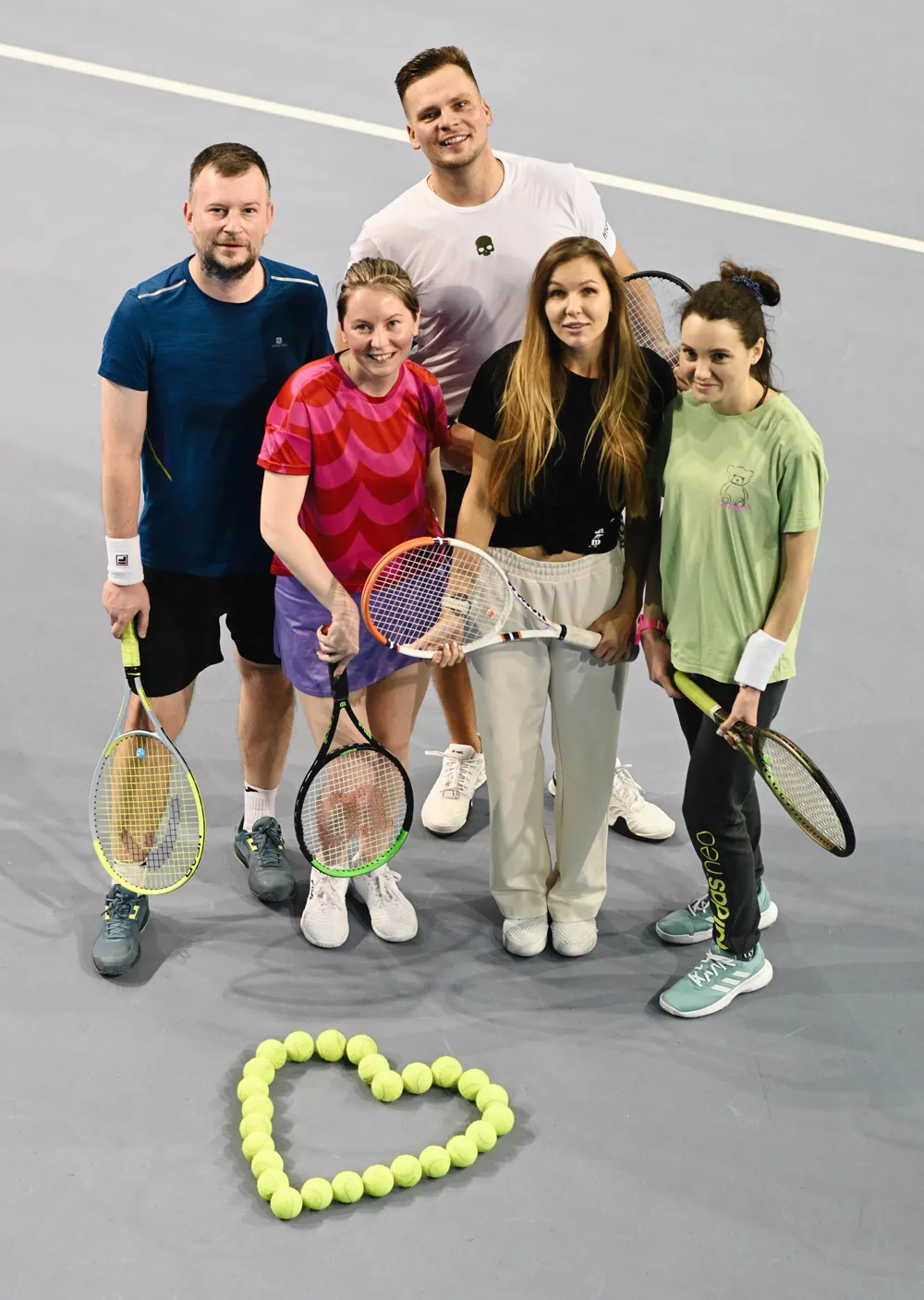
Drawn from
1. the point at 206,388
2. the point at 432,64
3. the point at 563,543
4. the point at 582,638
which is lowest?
the point at 582,638

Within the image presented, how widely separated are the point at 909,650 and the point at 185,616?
8.83ft

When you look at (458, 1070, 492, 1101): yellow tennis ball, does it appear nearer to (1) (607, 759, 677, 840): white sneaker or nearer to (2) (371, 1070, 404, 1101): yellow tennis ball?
(2) (371, 1070, 404, 1101): yellow tennis ball

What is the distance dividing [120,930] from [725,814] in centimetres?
169

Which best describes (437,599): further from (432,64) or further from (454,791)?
(432,64)

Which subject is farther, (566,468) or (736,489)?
(566,468)

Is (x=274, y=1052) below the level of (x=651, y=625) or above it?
below

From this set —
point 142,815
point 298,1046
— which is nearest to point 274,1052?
point 298,1046

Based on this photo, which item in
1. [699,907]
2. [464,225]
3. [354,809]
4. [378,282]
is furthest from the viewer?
[699,907]

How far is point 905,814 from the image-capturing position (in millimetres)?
4707

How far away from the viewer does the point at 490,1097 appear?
3.72 meters

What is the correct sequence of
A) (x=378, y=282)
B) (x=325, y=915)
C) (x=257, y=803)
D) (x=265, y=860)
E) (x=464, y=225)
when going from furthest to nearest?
1. (x=257, y=803)
2. (x=265, y=860)
3. (x=325, y=915)
4. (x=464, y=225)
5. (x=378, y=282)

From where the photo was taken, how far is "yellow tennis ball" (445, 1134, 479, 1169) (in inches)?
141

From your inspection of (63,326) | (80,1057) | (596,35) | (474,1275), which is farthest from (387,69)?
(474,1275)

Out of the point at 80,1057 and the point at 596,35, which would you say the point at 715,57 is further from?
the point at 80,1057
